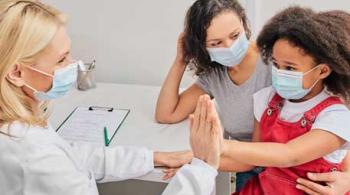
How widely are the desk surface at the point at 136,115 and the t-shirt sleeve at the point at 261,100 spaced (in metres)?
0.26

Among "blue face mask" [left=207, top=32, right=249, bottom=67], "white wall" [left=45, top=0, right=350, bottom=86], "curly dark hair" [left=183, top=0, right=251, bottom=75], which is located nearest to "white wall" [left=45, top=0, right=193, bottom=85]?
"white wall" [left=45, top=0, right=350, bottom=86]

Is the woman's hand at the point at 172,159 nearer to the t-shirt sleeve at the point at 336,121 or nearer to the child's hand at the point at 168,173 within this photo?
the child's hand at the point at 168,173

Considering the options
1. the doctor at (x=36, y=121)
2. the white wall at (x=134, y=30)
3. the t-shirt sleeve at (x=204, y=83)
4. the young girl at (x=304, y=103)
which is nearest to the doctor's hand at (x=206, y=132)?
the doctor at (x=36, y=121)

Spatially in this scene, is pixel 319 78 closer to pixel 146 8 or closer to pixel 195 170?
pixel 195 170

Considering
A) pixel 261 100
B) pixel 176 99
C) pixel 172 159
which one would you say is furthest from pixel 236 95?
pixel 172 159

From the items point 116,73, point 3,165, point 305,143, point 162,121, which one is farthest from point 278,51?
point 116,73

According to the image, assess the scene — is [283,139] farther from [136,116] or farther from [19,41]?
[19,41]

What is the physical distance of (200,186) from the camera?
1.03 m

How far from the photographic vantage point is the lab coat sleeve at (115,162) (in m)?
1.32

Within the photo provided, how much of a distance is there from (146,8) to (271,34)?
766mm

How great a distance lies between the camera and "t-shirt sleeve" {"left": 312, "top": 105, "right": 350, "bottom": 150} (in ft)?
3.95

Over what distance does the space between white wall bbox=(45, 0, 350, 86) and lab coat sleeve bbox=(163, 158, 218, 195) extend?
97 centimetres

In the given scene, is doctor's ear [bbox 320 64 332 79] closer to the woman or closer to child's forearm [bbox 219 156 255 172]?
the woman

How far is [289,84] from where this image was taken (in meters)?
1.25
